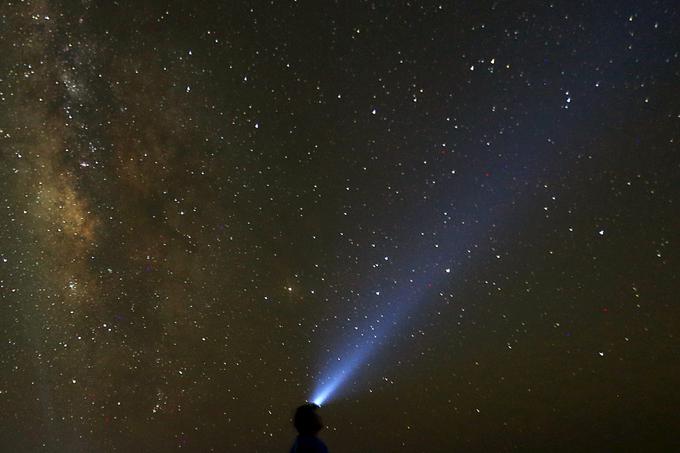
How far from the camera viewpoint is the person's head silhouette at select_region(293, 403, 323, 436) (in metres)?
1.67

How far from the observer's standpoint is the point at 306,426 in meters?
1.67

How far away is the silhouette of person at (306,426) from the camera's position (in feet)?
5.33

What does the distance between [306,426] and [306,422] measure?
12 mm

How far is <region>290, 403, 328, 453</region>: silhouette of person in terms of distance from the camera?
163cm

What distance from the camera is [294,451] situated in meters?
1.63

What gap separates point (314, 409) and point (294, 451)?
0.14m

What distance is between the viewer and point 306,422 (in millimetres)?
1670

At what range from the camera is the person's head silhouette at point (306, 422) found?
5.47 ft

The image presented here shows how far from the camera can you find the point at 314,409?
67.4 inches
